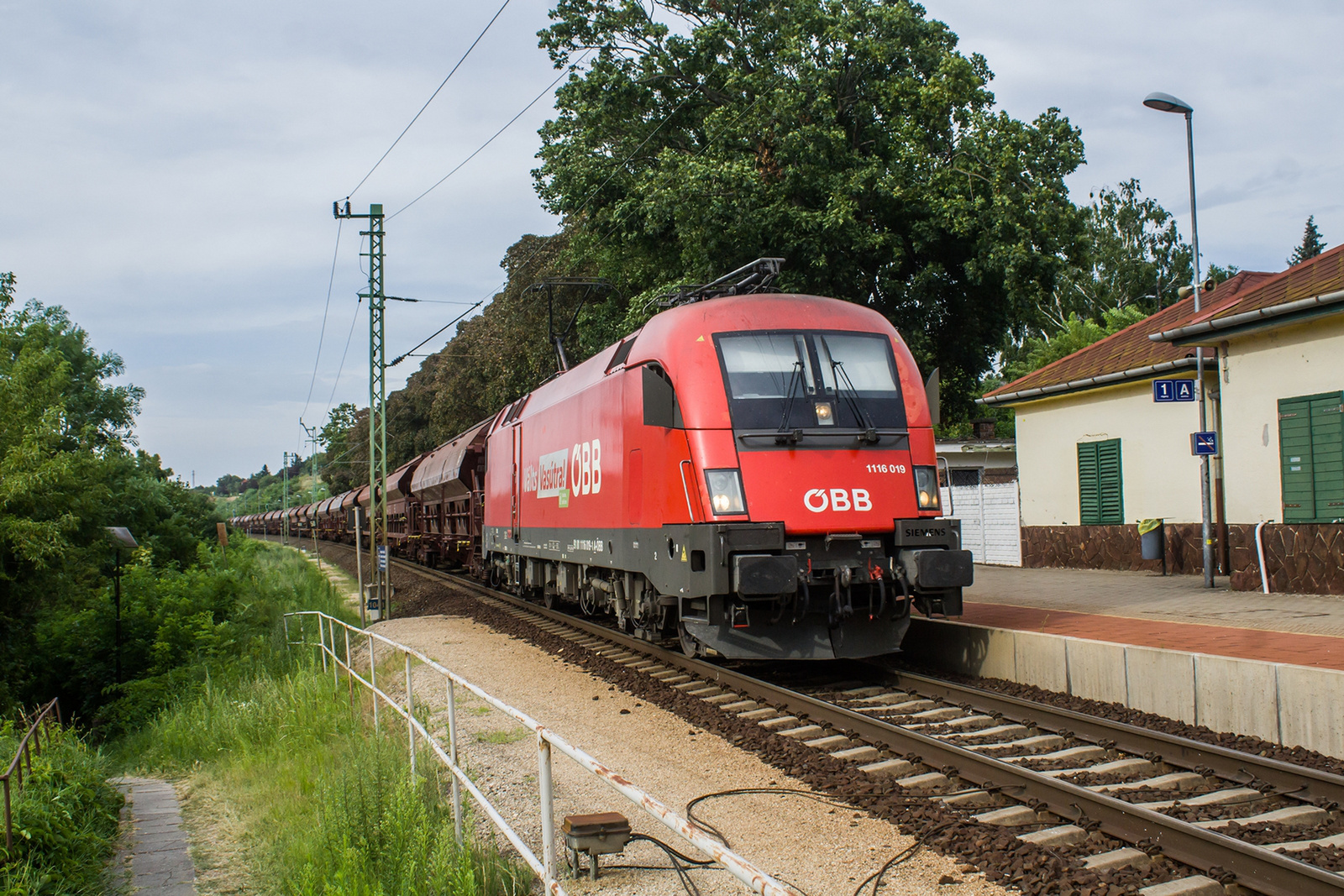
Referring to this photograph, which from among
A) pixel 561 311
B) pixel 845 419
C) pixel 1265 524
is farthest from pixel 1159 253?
pixel 845 419

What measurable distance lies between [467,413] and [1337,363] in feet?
125

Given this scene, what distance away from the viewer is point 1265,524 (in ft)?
41.7

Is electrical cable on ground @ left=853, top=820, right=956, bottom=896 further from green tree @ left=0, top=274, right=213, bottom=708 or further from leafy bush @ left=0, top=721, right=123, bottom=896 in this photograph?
green tree @ left=0, top=274, right=213, bottom=708

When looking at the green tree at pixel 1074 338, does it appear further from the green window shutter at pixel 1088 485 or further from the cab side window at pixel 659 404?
the cab side window at pixel 659 404

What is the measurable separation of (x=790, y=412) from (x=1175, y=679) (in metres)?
3.71

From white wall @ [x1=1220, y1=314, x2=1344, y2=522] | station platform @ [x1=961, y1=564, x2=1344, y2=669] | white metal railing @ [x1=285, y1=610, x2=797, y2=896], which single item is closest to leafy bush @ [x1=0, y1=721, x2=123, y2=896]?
white metal railing @ [x1=285, y1=610, x2=797, y2=896]

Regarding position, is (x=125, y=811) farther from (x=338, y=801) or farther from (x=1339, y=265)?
(x=1339, y=265)

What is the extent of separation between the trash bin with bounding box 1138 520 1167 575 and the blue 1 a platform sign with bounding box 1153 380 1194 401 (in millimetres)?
3519

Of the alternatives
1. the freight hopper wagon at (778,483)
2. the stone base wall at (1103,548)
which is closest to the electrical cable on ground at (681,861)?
the freight hopper wagon at (778,483)

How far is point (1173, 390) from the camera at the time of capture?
13406 mm

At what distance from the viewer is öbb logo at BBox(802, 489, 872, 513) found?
8688mm

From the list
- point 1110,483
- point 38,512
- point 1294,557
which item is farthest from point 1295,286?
point 38,512

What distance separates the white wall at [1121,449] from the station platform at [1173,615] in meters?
1.59

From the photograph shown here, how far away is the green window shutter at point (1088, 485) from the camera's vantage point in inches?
706
